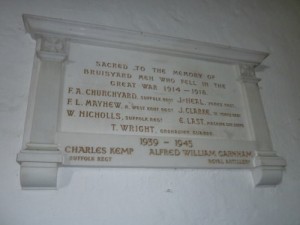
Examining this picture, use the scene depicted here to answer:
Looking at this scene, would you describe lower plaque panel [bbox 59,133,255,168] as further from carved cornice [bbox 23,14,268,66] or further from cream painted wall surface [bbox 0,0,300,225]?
carved cornice [bbox 23,14,268,66]

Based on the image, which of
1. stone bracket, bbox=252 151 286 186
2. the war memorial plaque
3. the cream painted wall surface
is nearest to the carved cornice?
the war memorial plaque

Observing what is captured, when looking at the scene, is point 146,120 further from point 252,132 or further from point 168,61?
point 252,132

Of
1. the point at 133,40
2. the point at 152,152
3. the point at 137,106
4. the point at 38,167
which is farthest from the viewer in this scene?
the point at 133,40

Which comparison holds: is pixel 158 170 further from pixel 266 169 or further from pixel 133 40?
pixel 133 40

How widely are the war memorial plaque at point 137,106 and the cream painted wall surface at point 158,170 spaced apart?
0.12 meters

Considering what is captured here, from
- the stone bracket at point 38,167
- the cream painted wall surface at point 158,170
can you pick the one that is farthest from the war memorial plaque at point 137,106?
the cream painted wall surface at point 158,170

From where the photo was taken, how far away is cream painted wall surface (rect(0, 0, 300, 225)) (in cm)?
172

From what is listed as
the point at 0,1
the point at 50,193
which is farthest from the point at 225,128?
the point at 0,1

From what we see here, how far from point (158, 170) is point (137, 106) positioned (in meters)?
0.52

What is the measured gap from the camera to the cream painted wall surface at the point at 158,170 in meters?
1.72

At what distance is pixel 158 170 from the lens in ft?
6.49

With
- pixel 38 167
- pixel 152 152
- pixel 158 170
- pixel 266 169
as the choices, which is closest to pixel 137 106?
pixel 152 152

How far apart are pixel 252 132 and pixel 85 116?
1.43m

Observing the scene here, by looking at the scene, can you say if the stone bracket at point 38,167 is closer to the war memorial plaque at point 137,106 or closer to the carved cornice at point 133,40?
the war memorial plaque at point 137,106
